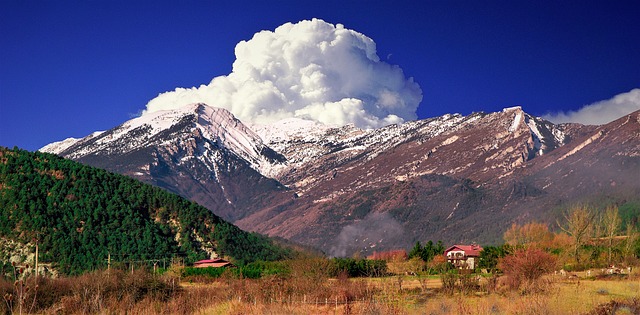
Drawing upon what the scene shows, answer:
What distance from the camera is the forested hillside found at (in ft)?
→ 200

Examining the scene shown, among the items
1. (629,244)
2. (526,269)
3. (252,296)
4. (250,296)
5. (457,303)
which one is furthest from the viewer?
(629,244)

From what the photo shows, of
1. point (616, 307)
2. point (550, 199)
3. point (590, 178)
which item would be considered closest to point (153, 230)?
point (616, 307)

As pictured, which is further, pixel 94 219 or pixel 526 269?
pixel 94 219

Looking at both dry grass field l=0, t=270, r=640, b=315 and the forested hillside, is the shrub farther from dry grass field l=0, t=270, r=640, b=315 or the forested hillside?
the forested hillside

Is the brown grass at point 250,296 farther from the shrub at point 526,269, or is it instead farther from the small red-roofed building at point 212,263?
the small red-roofed building at point 212,263

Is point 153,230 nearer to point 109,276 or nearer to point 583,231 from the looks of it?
point 109,276

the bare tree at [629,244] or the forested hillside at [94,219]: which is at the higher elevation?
the forested hillside at [94,219]

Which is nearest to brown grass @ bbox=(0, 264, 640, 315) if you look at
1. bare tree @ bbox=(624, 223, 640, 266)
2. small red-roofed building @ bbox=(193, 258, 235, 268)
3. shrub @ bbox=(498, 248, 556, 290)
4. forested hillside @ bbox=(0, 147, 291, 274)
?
shrub @ bbox=(498, 248, 556, 290)

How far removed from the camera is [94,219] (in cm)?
6925

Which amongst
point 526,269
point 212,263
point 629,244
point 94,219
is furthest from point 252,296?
point 629,244

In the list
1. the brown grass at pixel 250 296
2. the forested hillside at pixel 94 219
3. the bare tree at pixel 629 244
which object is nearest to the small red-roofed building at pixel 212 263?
the forested hillside at pixel 94 219

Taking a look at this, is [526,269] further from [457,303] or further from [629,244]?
[629,244]

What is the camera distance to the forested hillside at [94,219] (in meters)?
61.1

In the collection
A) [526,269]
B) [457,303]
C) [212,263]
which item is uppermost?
[212,263]
